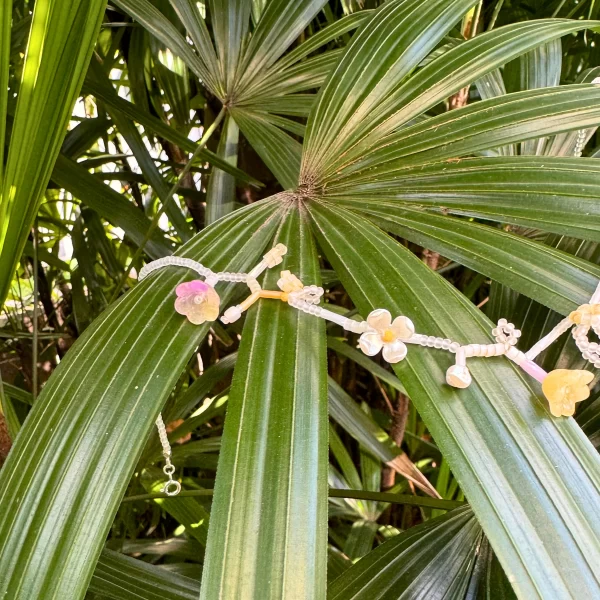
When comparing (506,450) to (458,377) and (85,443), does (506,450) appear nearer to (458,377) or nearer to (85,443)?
(458,377)

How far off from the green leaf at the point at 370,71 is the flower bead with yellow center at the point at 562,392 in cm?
27

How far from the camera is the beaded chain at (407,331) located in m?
0.27

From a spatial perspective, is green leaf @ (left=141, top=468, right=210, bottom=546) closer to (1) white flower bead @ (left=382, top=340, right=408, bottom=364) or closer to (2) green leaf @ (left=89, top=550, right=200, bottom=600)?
(2) green leaf @ (left=89, top=550, right=200, bottom=600)

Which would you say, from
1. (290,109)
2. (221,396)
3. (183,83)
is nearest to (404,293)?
(290,109)

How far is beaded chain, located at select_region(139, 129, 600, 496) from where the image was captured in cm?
27

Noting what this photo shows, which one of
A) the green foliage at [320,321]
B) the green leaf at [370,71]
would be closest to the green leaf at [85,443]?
the green foliage at [320,321]

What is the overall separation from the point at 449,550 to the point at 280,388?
10.7 inches

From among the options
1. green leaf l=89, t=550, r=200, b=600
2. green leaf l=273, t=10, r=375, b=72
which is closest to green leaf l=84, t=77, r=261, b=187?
green leaf l=273, t=10, r=375, b=72

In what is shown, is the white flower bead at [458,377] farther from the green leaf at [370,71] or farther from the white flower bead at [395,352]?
the green leaf at [370,71]

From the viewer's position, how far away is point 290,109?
0.66 meters

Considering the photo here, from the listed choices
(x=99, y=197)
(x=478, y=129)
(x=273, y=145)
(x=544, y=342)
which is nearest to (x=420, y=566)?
(x=544, y=342)

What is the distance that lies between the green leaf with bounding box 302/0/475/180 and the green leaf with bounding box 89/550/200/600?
40cm

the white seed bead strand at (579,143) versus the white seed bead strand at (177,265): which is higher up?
the white seed bead strand at (579,143)

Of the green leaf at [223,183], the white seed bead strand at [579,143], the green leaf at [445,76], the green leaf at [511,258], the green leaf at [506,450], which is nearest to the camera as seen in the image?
the green leaf at [506,450]
